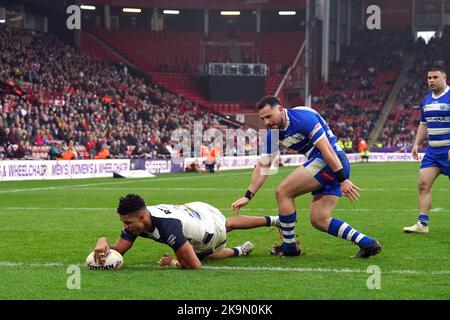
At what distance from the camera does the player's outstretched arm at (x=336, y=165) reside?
9070mm

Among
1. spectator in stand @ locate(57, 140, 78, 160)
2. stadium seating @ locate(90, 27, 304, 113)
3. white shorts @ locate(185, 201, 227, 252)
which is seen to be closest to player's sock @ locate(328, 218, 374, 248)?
white shorts @ locate(185, 201, 227, 252)

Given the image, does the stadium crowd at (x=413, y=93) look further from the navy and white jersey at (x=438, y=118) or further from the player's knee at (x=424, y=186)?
the player's knee at (x=424, y=186)

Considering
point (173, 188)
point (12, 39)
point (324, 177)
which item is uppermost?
point (12, 39)

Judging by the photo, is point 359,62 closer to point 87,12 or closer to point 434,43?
point 434,43

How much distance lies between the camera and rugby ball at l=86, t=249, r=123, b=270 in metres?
8.79

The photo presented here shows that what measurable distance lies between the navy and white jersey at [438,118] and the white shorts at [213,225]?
14.2ft

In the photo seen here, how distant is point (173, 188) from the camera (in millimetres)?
25047

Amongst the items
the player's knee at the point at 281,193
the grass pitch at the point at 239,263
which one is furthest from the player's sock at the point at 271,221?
the player's knee at the point at 281,193

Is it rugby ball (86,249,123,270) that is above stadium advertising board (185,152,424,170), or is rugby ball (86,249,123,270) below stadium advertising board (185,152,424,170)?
above

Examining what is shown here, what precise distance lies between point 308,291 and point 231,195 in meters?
14.8

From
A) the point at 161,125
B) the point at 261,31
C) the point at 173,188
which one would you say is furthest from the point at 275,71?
the point at 173,188

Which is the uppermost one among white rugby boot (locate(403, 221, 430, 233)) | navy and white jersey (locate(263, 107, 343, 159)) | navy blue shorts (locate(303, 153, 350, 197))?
navy and white jersey (locate(263, 107, 343, 159))

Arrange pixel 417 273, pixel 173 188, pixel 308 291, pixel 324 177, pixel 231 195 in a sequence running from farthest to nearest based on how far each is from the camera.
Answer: pixel 173 188 < pixel 231 195 < pixel 324 177 < pixel 417 273 < pixel 308 291

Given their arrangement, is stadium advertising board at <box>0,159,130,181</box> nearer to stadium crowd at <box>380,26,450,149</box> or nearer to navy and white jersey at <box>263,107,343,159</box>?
navy and white jersey at <box>263,107,343,159</box>
